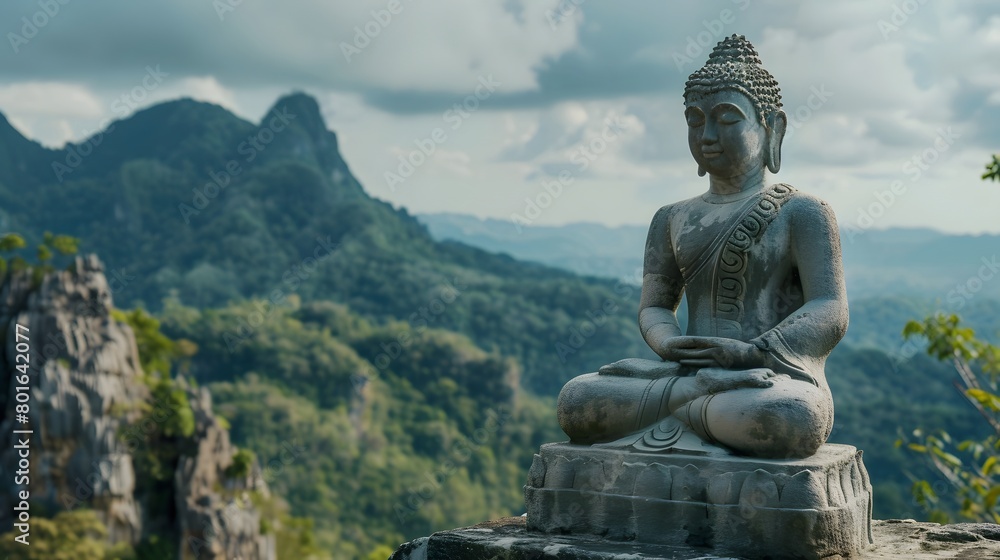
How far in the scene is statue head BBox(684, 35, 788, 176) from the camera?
628 centimetres

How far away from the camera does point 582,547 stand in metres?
5.53

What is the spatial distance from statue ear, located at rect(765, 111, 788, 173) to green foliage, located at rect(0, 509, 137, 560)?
108 feet

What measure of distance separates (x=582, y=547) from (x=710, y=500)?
0.62 meters

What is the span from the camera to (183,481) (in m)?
43.9

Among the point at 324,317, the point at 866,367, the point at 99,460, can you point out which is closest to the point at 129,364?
the point at 99,460

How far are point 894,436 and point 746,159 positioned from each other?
4519 centimetres

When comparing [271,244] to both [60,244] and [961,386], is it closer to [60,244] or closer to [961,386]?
[60,244]

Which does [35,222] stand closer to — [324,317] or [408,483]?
[324,317]

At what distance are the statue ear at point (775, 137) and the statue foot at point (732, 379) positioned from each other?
131 centimetres
